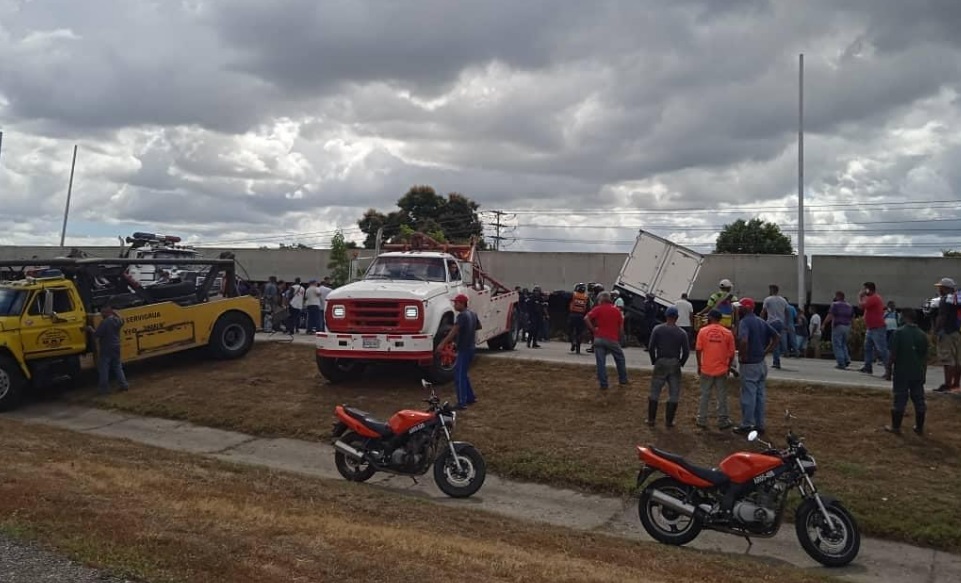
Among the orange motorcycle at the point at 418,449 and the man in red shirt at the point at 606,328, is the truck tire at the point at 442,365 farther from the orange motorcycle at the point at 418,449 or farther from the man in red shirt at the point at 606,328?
the orange motorcycle at the point at 418,449

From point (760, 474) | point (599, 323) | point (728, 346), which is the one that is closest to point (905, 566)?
point (760, 474)

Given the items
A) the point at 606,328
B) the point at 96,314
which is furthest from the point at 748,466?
the point at 96,314

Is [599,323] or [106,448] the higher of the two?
[599,323]

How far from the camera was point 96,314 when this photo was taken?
15539 mm

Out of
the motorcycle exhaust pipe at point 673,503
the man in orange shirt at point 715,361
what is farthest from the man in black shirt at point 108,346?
the motorcycle exhaust pipe at point 673,503

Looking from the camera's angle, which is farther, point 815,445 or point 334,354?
point 334,354

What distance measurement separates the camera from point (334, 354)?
44.9ft

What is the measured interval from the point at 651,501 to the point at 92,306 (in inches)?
474

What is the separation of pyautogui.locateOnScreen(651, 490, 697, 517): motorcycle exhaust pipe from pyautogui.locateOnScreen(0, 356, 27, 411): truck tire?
37.7 ft

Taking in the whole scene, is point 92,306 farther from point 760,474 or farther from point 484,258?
point 484,258

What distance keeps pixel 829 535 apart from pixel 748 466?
3.08 ft

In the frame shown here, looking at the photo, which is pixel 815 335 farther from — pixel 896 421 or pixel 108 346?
pixel 108 346

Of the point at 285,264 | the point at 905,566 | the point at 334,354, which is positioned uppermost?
the point at 285,264

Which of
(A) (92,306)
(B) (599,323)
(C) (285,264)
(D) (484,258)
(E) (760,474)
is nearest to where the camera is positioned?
(E) (760,474)
